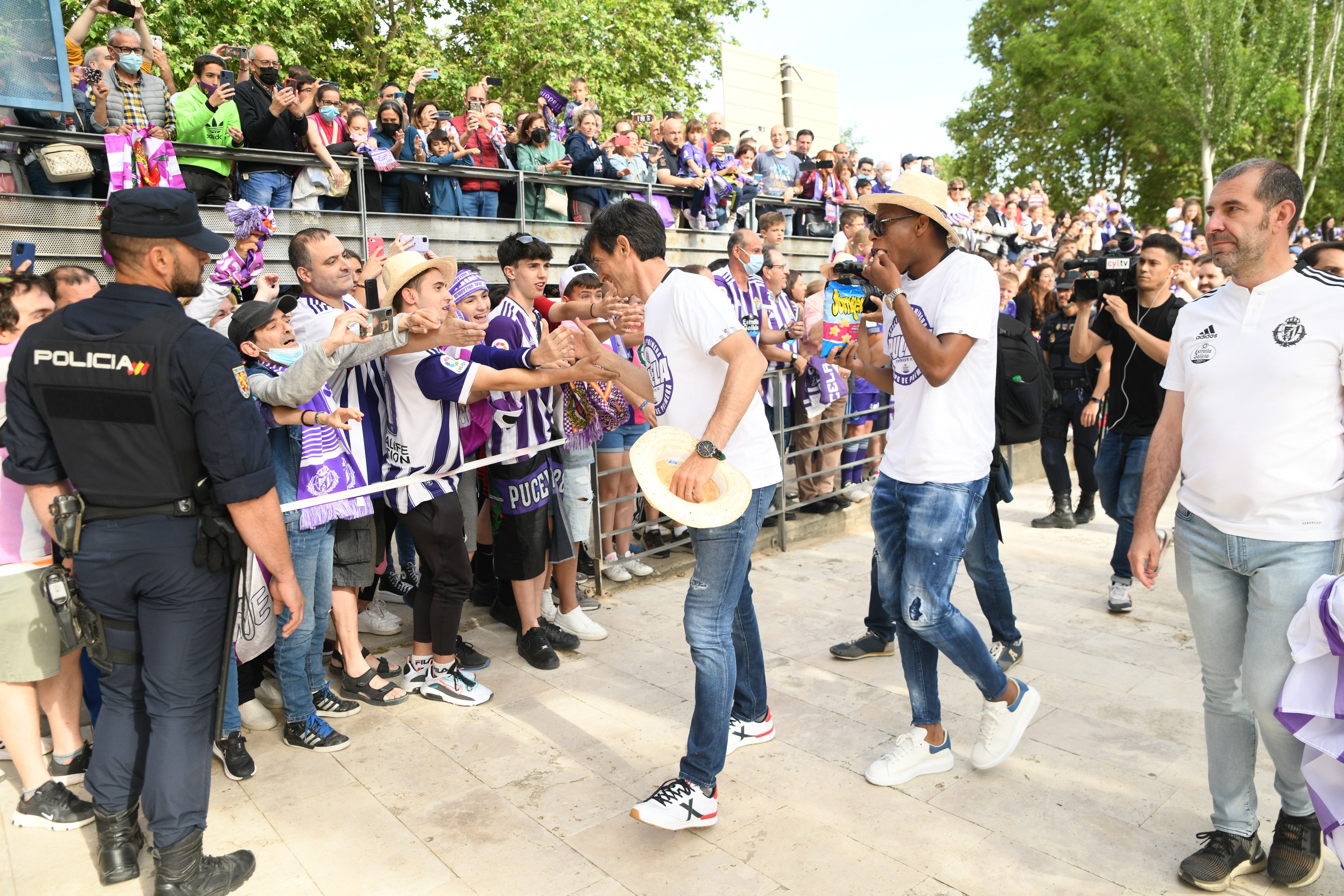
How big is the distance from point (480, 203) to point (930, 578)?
7.36 meters

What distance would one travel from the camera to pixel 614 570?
5.81 m

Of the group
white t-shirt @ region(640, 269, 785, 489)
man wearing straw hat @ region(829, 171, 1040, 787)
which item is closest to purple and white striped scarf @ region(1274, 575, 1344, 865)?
man wearing straw hat @ region(829, 171, 1040, 787)

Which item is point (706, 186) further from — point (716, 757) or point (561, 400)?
point (716, 757)

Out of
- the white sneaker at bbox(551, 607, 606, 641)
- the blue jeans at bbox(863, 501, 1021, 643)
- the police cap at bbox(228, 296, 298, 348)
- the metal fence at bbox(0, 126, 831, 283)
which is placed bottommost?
the white sneaker at bbox(551, 607, 606, 641)

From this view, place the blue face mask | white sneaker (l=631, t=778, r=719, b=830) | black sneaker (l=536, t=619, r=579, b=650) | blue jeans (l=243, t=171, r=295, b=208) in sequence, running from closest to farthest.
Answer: white sneaker (l=631, t=778, r=719, b=830), the blue face mask, black sneaker (l=536, t=619, r=579, b=650), blue jeans (l=243, t=171, r=295, b=208)

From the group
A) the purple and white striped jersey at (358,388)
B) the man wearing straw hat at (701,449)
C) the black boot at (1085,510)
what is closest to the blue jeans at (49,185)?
the purple and white striped jersey at (358,388)

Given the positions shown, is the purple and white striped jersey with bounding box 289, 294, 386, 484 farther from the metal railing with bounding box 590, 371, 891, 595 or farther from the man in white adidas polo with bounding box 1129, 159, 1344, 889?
the man in white adidas polo with bounding box 1129, 159, 1344, 889

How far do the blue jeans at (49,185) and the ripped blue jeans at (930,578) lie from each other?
6446 millimetres

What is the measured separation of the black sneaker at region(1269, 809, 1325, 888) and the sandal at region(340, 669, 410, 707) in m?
3.53

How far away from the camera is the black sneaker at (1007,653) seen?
445 centimetres

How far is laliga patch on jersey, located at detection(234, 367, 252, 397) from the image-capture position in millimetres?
2752

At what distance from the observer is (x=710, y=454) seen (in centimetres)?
284

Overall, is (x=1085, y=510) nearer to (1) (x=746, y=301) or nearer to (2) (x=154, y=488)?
(1) (x=746, y=301)

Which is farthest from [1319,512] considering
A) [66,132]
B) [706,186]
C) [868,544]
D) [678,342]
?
[706,186]
